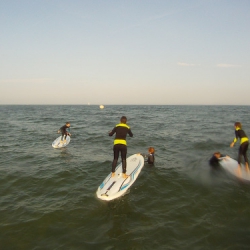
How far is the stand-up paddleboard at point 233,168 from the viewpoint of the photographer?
901 cm

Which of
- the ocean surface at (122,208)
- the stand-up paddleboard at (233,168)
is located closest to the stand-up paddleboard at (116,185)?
the ocean surface at (122,208)

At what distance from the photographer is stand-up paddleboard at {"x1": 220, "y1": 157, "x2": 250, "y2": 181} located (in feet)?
29.6

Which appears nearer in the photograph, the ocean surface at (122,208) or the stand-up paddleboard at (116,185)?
the ocean surface at (122,208)

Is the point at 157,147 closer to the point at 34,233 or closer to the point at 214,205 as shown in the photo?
the point at 214,205

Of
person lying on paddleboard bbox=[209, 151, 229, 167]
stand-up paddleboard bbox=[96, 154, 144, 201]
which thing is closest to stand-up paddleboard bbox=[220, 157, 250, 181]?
person lying on paddleboard bbox=[209, 151, 229, 167]

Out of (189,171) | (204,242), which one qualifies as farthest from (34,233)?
(189,171)

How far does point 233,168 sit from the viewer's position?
386 inches

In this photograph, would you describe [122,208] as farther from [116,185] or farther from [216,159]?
[216,159]

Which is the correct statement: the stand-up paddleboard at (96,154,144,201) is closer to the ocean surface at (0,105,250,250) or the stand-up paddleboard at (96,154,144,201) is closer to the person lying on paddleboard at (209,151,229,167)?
the ocean surface at (0,105,250,250)

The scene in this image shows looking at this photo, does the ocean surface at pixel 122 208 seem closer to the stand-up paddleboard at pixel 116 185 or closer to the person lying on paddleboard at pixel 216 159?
the stand-up paddleboard at pixel 116 185

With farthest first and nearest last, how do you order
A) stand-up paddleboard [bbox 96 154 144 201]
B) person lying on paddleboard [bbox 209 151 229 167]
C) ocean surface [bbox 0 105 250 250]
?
person lying on paddleboard [bbox 209 151 229 167], stand-up paddleboard [bbox 96 154 144 201], ocean surface [bbox 0 105 250 250]

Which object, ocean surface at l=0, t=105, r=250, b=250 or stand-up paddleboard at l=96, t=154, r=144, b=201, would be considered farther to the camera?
stand-up paddleboard at l=96, t=154, r=144, b=201

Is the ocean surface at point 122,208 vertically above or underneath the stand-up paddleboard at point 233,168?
underneath

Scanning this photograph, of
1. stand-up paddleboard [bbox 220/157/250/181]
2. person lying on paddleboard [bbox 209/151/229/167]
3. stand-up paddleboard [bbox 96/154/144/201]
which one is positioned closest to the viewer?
stand-up paddleboard [bbox 96/154/144/201]
